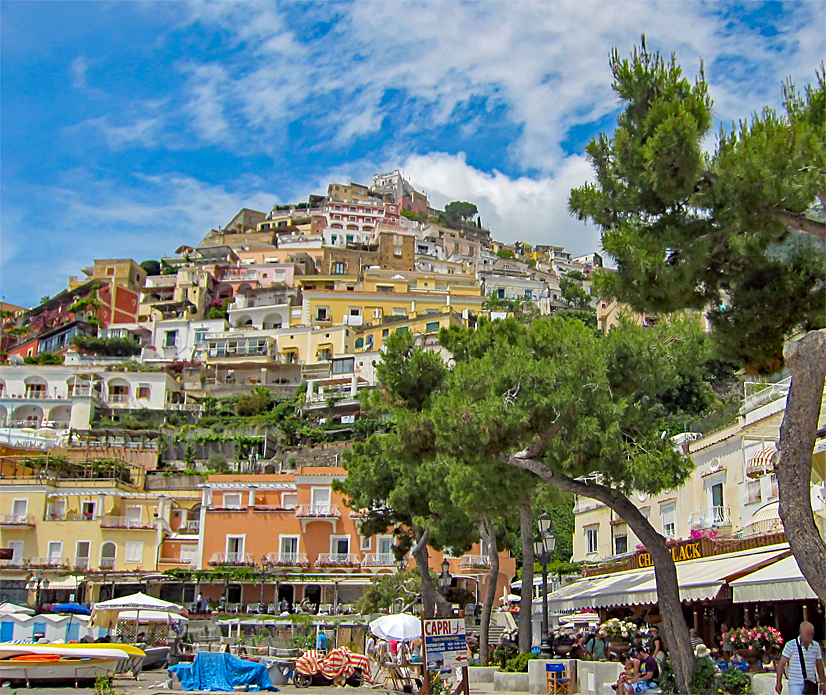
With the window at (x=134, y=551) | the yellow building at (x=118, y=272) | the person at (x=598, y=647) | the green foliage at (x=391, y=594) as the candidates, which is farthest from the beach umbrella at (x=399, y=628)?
the yellow building at (x=118, y=272)

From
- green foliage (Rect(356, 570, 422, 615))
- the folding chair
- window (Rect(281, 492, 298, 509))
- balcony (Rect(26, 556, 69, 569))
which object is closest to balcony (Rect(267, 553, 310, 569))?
window (Rect(281, 492, 298, 509))

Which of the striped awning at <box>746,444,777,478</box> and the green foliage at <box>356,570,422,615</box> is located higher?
the striped awning at <box>746,444,777,478</box>

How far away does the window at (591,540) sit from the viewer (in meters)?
33.2

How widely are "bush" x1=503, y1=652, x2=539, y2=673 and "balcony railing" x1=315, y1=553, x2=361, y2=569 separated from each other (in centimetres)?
2396

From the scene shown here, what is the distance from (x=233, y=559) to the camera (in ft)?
137

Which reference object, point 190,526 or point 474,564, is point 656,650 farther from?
point 190,526

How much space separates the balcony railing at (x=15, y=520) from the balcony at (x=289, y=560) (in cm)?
1293

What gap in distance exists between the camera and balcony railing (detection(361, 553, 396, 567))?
4112cm

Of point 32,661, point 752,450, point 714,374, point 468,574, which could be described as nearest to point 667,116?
point 752,450

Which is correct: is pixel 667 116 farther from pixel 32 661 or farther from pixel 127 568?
pixel 127 568

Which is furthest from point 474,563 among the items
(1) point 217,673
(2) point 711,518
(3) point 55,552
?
(1) point 217,673

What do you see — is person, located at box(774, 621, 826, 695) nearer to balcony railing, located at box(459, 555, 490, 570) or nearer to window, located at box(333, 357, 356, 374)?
balcony railing, located at box(459, 555, 490, 570)

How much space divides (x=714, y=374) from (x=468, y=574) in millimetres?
25891

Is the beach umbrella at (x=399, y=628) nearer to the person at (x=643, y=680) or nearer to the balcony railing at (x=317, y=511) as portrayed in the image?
the person at (x=643, y=680)
